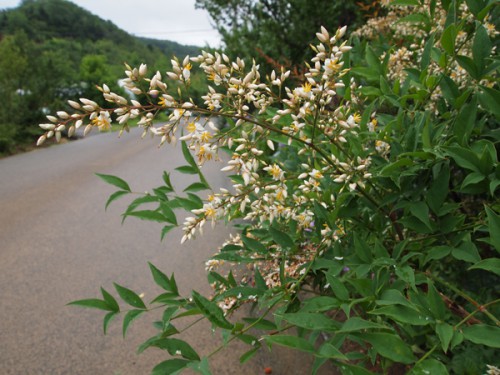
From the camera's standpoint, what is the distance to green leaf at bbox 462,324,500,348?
0.66 metres

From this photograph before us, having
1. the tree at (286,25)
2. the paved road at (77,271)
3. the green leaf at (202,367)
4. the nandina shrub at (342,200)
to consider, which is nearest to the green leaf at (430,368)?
the nandina shrub at (342,200)

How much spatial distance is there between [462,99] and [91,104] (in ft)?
2.78

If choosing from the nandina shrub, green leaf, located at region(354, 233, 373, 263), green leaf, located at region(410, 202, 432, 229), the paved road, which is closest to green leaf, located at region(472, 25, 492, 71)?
the nandina shrub

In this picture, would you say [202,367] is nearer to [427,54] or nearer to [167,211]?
[167,211]

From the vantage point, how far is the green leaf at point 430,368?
0.65 m

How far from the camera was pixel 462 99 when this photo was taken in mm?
898

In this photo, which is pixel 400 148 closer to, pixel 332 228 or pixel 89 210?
pixel 332 228

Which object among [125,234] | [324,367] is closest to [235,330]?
[324,367]

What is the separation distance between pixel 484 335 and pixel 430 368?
12 cm

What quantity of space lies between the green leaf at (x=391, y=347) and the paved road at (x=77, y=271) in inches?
43.4

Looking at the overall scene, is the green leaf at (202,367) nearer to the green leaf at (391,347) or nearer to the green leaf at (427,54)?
the green leaf at (391,347)

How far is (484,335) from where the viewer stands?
2.24ft

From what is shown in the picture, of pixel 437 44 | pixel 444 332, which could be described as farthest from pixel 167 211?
pixel 437 44

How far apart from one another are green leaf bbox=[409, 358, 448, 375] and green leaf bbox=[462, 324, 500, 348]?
0.25 feet
